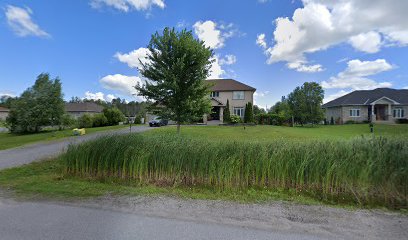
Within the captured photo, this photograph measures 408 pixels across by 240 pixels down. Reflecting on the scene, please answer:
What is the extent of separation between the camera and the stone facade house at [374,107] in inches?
1496

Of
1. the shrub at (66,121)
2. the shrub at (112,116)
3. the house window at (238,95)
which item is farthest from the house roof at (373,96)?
the shrub at (66,121)

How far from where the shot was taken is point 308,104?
36.1m

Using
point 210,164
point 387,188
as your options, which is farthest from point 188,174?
point 387,188

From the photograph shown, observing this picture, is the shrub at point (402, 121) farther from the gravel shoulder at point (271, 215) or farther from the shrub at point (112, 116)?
the shrub at point (112, 116)

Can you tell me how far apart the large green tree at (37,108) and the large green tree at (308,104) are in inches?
1363

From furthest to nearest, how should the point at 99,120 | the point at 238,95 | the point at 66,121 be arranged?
the point at 238,95, the point at 99,120, the point at 66,121

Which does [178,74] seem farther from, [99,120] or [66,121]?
[99,120]

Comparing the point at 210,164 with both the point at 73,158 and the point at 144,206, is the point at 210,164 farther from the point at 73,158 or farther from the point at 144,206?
the point at 73,158

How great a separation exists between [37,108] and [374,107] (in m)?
52.4

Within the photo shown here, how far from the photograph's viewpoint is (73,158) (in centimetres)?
652

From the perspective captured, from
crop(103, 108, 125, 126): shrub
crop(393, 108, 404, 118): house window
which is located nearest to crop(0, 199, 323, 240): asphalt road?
crop(103, 108, 125, 126): shrub

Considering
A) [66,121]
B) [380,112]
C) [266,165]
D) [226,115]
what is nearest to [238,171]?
[266,165]

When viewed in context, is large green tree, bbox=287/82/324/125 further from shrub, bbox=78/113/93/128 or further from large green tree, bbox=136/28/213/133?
shrub, bbox=78/113/93/128

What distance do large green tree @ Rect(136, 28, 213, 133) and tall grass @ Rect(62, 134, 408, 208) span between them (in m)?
5.38
